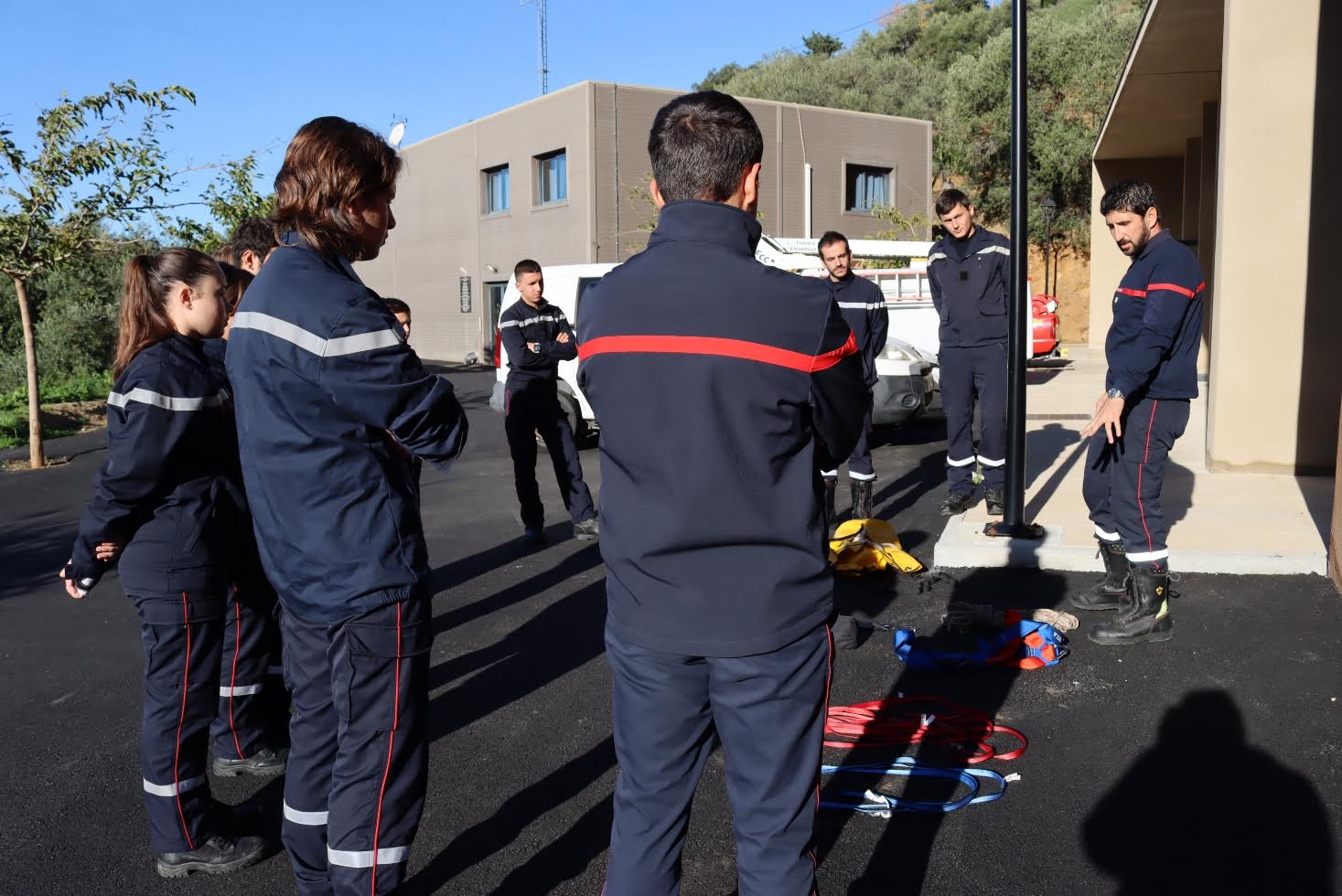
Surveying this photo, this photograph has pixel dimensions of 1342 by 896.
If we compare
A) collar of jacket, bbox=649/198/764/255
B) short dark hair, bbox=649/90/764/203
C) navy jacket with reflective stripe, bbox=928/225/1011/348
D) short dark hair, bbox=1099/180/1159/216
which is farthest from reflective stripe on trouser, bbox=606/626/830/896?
navy jacket with reflective stripe, bbox=928/225/1011/348

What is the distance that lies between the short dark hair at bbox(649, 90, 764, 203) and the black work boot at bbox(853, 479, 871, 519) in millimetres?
5719

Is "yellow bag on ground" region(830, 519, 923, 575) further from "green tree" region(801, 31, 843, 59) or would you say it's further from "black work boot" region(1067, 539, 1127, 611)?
"green tree" region(801, 31, 843, 59)

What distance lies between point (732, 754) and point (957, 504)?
621cm

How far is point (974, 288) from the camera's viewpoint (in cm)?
777

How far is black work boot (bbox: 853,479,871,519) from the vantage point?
25.7 ft

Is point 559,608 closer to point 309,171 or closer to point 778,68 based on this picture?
point 309,171

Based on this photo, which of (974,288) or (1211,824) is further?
(974,288)

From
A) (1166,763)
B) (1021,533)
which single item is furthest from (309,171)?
(1021,533)

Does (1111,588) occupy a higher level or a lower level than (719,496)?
lower

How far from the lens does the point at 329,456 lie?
255 centimetres

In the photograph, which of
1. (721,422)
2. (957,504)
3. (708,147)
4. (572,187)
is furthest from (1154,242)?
(572,187)

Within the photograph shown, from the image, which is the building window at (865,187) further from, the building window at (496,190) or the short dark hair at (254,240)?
the short dark hair at (254,240)

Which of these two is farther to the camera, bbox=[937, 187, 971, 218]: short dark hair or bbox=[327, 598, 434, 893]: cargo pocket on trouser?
bbox=[937, 187, 971, 218]: short dark hair

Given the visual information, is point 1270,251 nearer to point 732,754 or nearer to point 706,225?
point 706,225
